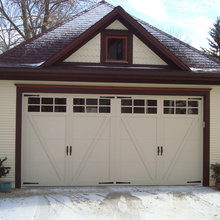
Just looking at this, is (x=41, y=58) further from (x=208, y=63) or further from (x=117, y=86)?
(x=208, y=63)

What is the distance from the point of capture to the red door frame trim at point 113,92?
8203 millimetres

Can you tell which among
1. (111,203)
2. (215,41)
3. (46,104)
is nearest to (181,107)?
(111,203)

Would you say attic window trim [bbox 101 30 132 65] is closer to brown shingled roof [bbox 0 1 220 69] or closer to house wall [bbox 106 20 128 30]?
house wall [bbox 106 20 128 30]

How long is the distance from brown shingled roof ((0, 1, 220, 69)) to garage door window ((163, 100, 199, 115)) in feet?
3.50

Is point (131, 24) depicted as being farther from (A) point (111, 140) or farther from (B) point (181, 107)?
(A) point (111, 140)

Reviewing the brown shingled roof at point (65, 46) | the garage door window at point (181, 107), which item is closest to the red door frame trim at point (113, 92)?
the garage door window at point (181, 107)

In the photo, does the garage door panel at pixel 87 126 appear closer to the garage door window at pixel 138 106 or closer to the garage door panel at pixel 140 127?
the garage door panel at pixel 140 127

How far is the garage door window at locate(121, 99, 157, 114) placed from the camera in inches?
341

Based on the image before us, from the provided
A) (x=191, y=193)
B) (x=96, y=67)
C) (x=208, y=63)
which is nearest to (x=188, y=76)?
(x=208, y=63)

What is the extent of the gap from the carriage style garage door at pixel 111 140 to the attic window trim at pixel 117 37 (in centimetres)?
100

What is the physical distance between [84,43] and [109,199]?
4145mm

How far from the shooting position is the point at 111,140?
8.55m

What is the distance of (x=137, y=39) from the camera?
28.9ft

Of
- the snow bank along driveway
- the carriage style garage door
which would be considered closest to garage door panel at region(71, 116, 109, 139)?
the carriage style garage door
